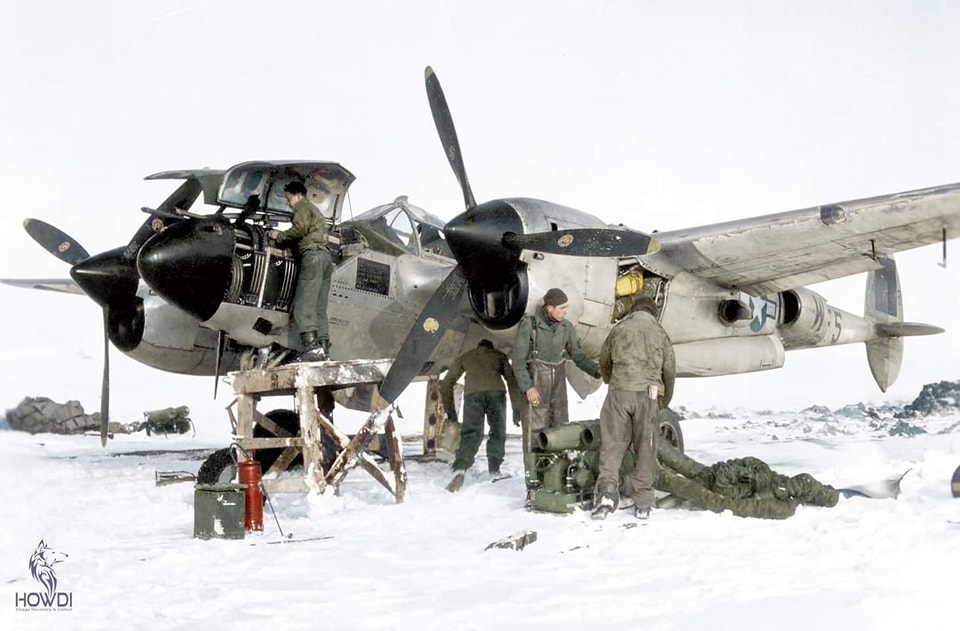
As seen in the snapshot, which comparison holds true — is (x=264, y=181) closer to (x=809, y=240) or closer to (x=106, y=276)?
(x=106, y=276)

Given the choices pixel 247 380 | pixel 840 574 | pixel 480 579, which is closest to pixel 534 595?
pixel 480 579

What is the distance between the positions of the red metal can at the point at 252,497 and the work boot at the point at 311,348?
6.46ft

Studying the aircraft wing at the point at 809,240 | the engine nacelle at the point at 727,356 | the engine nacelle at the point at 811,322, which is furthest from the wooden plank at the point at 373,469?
the engine nacelle at the point at 811,322

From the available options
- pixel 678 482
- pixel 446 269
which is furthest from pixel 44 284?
pixel 678 482

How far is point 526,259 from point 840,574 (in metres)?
4.73

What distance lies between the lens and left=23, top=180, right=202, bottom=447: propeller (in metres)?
8.77

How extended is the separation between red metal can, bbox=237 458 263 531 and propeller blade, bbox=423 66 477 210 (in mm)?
4395

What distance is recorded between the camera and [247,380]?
7.16 m

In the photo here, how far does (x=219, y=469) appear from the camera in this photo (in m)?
7.58

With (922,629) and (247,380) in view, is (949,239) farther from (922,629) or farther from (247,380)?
(247,380)

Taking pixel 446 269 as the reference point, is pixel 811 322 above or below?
below

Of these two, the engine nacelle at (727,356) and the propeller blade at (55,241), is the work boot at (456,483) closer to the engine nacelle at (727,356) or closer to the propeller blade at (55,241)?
the engine nacelle at (727,356)

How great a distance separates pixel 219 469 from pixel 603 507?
12.5ft

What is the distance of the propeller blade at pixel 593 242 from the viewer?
25.5ft
